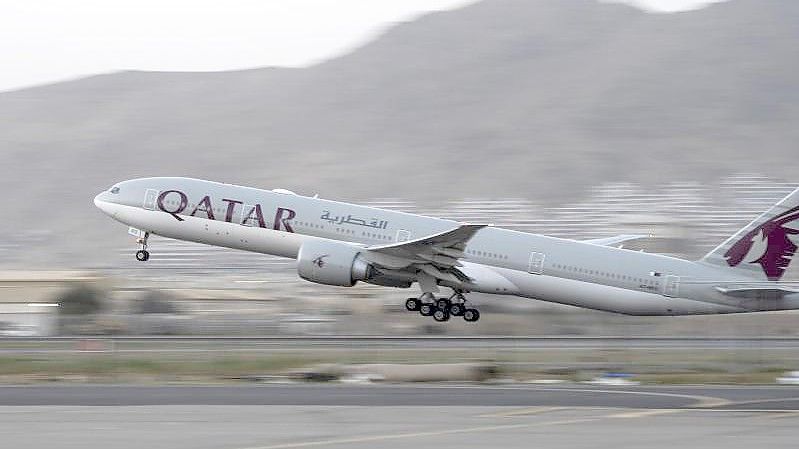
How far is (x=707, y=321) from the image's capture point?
4362 cm

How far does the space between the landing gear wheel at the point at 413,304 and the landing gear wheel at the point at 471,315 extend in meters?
1.79

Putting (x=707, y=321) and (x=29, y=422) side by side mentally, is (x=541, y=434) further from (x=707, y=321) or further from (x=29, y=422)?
(x=707, y=321)

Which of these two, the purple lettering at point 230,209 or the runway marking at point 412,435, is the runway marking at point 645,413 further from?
the purple lettering at point 230,209

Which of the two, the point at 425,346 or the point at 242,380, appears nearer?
the point at 242,380

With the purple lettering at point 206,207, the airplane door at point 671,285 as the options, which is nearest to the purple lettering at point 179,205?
the purple lettering at point 206,207

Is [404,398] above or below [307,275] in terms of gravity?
below

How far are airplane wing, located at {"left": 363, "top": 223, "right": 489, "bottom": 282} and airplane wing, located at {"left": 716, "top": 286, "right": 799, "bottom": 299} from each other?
938 centimetres

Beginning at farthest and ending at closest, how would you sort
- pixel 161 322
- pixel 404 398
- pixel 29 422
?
pixel 161 322 → pixel 404 398 → pixel 29 422

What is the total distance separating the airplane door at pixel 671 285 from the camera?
43.9m

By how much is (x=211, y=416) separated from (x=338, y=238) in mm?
21946

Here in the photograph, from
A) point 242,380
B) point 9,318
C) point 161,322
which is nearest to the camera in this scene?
point 242,380

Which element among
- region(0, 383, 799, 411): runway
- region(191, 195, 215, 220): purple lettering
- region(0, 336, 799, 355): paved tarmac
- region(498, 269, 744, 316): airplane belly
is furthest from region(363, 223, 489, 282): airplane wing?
region(0, 383, 799, 411): runway

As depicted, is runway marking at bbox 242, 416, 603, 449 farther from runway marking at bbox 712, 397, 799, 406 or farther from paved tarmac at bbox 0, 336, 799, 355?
paved tarmac at bbox 0, 336, 799, 355

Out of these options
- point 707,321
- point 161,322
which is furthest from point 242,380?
point 707,321
